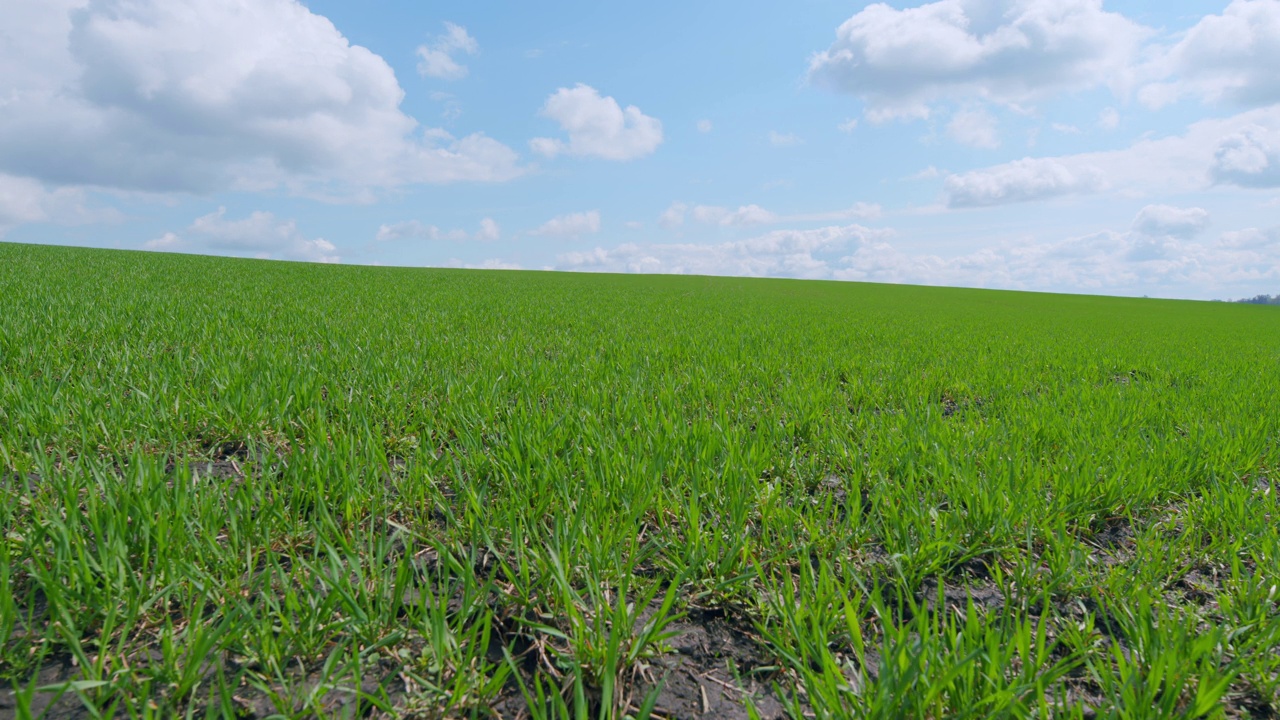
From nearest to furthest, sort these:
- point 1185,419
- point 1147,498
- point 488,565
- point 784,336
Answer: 1. point 488,565
2. point 1147,498
3. point 1185,419
4. point 784,336

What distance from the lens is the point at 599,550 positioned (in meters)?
1.75

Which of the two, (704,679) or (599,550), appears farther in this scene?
(599,550)

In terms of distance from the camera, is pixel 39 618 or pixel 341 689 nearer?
pixel 341 689

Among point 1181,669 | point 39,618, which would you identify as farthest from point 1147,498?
point 39,618

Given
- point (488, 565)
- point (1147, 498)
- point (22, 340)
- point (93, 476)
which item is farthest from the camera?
point (22, 340)

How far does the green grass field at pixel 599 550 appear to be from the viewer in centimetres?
134

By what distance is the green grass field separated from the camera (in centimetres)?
134

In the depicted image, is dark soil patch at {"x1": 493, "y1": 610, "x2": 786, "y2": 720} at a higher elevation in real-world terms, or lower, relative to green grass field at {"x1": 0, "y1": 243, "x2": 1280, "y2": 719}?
lower

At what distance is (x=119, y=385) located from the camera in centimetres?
337

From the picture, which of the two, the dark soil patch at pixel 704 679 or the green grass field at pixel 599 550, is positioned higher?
the green grass field at pixel 599 550

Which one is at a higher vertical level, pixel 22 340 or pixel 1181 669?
pixel 22 340

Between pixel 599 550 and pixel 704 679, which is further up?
pixel 599 550

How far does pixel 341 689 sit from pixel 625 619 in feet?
2.12

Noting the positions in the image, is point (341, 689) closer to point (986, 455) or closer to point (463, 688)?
point (463, 688)
